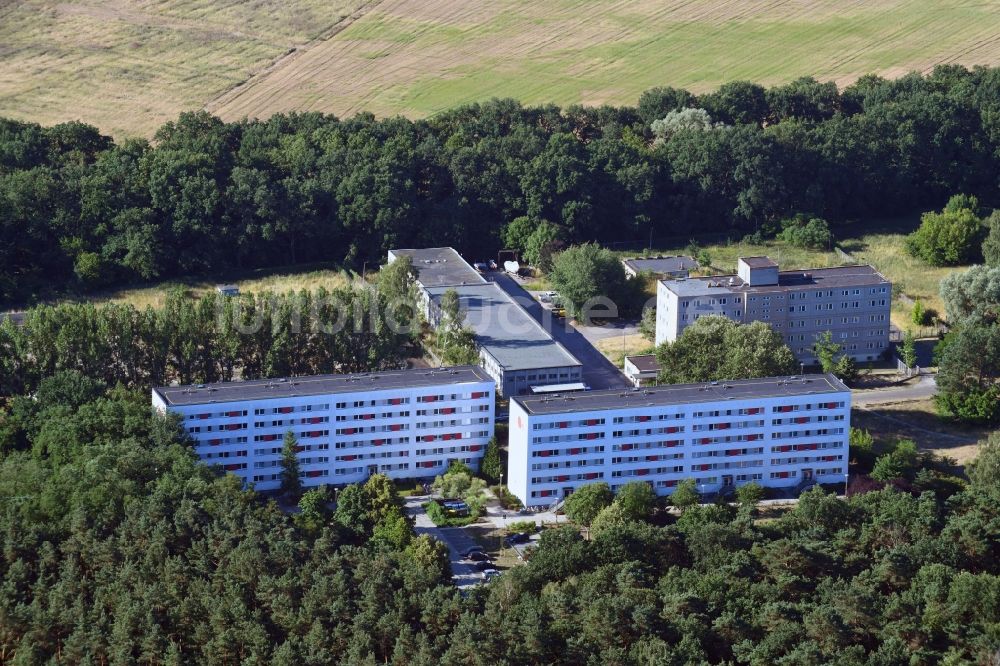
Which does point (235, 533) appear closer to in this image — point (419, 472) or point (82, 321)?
point (419, 472)

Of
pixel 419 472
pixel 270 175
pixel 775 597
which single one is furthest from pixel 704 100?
pixel 775 597

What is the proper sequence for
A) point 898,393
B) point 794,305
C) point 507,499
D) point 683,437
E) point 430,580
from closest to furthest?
point 430,580 → point 507,499 → point 683,437 → point 898,393 → point 794,305

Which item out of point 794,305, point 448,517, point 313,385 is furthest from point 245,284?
point 448,517

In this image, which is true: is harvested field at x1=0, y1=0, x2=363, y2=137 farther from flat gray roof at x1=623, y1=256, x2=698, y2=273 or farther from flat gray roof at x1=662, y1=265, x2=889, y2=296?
flat gray roof at x1=662, y1=265, x2=889, y2=296


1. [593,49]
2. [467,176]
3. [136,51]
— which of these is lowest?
[467,176]

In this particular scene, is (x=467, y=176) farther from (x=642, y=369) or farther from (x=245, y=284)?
(x=642, y=369)

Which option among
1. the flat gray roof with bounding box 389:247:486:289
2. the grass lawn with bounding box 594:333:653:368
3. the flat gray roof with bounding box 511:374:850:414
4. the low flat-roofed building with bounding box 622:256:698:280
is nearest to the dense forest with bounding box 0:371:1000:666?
the flat gray roof with bounding box 511:374:850:414
